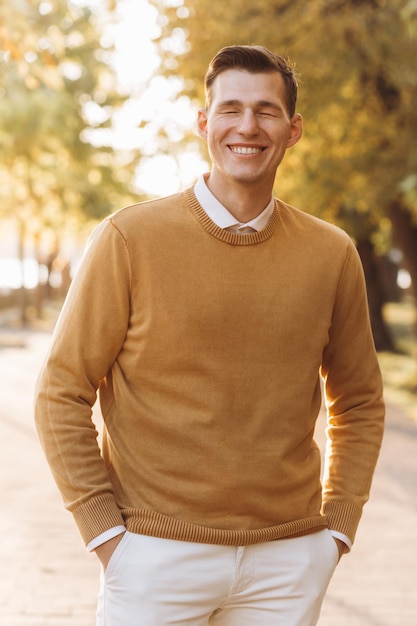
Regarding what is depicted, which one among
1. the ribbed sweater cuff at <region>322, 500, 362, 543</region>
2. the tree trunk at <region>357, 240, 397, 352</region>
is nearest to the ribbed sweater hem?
the ribbed sweater cuff at <region>322, 500, 362, 543</region>

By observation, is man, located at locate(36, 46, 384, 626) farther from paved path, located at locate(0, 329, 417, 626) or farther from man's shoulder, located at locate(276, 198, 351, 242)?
paved path, located at locate(0, 329, 417, 626)

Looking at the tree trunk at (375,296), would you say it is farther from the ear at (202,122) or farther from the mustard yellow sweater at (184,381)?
the mustard yellow sweater at (184,381)

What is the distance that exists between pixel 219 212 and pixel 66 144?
21.8 metres

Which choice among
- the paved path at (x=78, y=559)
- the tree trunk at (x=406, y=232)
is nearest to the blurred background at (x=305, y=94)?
the tree trunk at (x=406, y=232)

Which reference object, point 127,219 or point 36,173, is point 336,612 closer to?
point 127,219

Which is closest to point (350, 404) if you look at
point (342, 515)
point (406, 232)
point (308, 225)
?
point (342, 515)

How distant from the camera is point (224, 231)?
8.57 feet

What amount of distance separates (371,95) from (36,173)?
13.5 metres

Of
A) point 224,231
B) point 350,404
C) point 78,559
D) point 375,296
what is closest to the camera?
point 224,231

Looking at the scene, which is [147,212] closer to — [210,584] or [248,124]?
[248,124]

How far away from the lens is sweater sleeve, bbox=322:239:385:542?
2846mm

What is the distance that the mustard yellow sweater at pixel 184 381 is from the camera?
253 centimetres

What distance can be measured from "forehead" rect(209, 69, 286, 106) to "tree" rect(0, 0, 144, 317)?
52.2ft

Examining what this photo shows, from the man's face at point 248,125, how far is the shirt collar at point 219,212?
61 mm
